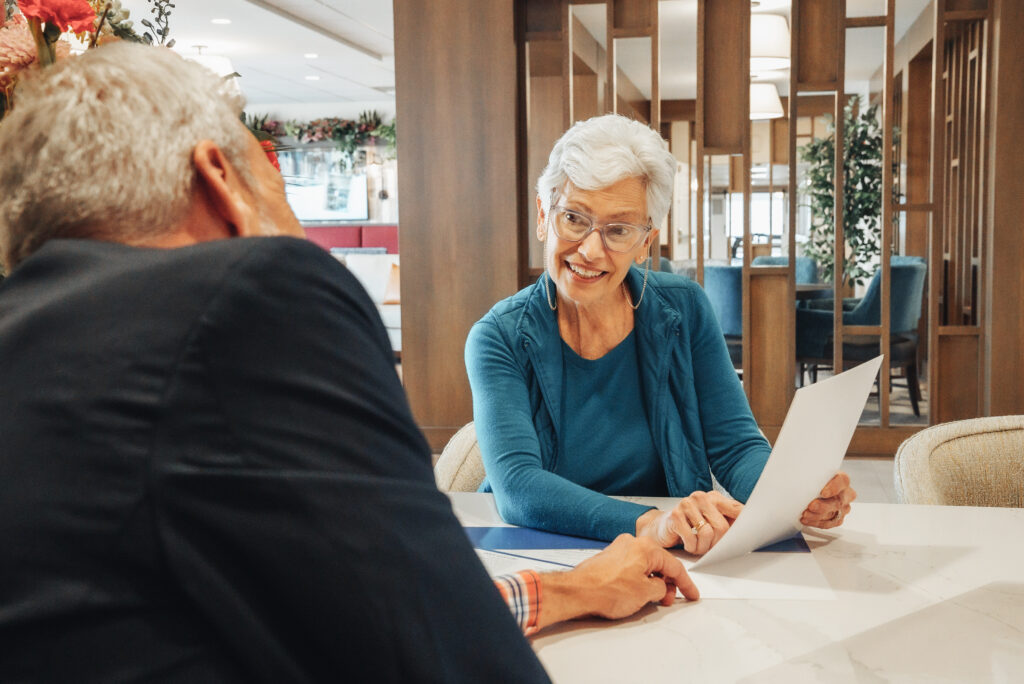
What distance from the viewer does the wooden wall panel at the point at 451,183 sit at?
4707mm

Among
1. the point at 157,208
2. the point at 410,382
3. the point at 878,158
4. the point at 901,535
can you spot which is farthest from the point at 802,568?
the point at 878,158

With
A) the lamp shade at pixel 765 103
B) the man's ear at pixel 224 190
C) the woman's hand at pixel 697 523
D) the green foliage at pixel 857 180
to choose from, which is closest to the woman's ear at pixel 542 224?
the woman's hand at pixel 697 523

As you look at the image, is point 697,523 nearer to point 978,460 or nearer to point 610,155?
point 610,155

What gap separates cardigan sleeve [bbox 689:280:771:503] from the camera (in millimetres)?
1689

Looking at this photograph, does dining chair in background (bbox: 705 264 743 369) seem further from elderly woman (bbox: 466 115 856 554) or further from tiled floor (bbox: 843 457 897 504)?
elderly woman (bbox: 466 115 856 554)

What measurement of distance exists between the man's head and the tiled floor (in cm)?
373

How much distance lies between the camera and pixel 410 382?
4.92m

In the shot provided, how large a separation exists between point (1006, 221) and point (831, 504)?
376cm

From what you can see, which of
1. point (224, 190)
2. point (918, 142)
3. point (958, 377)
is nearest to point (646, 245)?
point (224, 190)

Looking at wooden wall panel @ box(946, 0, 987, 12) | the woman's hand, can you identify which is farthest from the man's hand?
wooden wall panel @ box(946, 0, 987, 12)

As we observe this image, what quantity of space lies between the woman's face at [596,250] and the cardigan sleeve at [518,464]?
19cm

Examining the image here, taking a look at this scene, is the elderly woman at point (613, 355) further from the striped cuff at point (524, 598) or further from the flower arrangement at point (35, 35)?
the flower arrangement at point (35, 35)

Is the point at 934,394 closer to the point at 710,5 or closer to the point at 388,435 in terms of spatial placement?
the point at 710,5

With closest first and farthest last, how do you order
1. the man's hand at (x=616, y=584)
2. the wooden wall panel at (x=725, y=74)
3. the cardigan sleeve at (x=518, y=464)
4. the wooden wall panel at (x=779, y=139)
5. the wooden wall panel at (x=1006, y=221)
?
the man's hand at (x=616, y=584) < the cardigan sleeve at (x=518, y=464) < the wooden wall panel at (x=1006, y=221) < the wooden wall panel at (x=725, y=74) < the wooden wall panel at (x=779, y=139)
